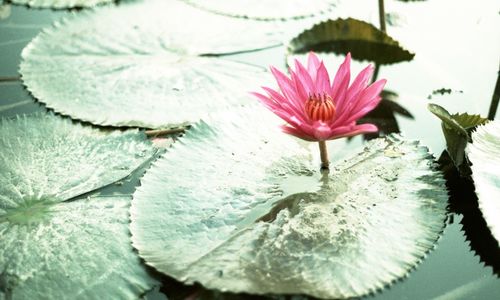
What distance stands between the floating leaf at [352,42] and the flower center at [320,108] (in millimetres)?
839

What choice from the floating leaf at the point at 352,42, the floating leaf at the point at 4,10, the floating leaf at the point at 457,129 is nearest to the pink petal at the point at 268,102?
the floating leaf at the point at 457,129

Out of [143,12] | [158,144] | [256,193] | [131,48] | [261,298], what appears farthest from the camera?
[143,12]

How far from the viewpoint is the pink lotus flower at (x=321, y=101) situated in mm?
1238

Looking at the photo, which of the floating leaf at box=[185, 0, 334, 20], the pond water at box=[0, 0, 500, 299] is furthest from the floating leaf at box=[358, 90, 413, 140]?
the floating leaf at box=[185, 0, 334, 20]

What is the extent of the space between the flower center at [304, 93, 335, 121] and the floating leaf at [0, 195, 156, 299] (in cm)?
49

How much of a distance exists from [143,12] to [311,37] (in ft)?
2.19

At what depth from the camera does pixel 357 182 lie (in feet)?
4.51

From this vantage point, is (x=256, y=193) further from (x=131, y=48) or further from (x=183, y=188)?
(x=131, y=48)

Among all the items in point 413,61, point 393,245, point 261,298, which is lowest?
point 261,298

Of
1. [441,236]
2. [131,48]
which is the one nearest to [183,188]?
[441,236]

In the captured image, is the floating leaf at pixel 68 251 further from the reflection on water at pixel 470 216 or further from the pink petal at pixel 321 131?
the reflection on water at pixel 470 216

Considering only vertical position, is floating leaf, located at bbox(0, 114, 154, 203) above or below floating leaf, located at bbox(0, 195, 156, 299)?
above

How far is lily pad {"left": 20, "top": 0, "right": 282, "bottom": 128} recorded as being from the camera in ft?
5.74

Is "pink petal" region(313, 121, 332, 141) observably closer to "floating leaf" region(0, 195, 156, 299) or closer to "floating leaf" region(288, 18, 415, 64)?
"floating leaf" region(0, 195, 156, 299)
